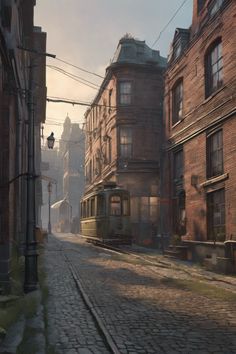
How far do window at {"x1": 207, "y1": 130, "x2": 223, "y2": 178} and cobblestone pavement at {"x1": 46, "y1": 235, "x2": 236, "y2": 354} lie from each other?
613cm

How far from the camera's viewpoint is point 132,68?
36.2m

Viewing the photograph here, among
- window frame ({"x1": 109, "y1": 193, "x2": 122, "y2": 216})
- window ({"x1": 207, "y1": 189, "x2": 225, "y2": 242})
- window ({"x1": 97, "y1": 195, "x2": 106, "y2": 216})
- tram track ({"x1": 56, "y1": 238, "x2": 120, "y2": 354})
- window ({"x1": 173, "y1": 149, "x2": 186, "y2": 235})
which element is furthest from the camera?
window ({"x1": 97, "y1": 195, "x2": 106, "y2": 216})

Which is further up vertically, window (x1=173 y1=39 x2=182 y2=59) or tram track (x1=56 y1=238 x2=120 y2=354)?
window (x1=173 y1=39 x2=182 y2=59)

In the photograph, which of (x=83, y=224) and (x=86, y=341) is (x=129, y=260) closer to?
(x=86, y=341)

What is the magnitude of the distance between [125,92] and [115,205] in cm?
1213

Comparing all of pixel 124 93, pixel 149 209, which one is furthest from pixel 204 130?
pixel 124 93

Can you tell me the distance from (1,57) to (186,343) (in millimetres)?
7023

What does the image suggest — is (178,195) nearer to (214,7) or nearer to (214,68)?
(214,68)

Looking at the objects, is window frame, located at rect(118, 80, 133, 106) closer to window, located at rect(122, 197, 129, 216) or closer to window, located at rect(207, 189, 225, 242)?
window, located at rect(122, 197, 129, 216)

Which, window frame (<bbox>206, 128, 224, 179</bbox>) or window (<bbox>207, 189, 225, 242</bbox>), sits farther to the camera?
window frame (<bbox>206, 128, 224, 179</bbox>)

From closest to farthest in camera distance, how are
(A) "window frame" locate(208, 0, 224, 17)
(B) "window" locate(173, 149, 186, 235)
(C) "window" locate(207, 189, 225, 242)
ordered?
(C) "window" locate(207, 189, 225, 242), (A) "window frame" locate(208, 0, 224, 17), (B) "window" locate(173, 149, 186, 235)

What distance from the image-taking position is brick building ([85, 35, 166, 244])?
113ft

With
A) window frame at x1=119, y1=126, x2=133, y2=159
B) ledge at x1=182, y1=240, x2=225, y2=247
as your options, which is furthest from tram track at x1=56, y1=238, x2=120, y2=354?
window frame at x1=119, y1=126, x2=133, y2=159

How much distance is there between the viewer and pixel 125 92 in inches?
1430
